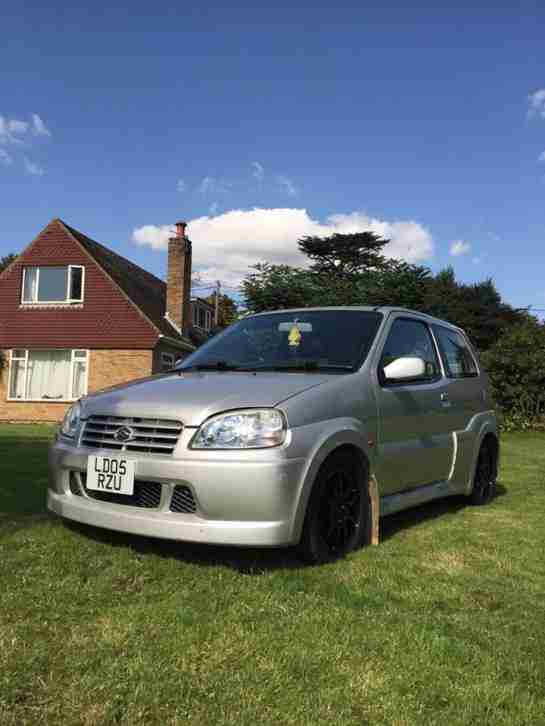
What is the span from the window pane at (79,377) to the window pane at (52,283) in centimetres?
270

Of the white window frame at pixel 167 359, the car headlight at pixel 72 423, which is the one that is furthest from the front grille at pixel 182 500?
the white window frame at pixel 167 359

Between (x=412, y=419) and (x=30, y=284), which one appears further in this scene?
(x=30, y=284)

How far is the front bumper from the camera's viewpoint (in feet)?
11.1

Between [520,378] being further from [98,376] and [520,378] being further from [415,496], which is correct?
[415,496]

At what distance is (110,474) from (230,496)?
2.40 ft

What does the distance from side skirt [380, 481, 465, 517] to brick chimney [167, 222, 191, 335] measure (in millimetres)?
21559

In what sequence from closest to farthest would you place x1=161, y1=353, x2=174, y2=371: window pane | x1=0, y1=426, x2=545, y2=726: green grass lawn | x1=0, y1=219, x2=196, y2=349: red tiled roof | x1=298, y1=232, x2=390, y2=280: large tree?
x1=0, y1=426, x2=545, y2=726: green grass lawn, x1=0, y1=219, x2=196, y2=349: red tiled roof, x1=161, y1=353, x2=174, y2=371: window pane, x1=298, y1=232, x2=390, y2=280: large tree

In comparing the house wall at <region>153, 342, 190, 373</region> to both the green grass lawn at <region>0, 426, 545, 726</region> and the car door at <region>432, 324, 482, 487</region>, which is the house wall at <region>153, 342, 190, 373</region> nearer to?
the car door at <region>432, 324, 482, 487</region>

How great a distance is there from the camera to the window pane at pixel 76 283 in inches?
949

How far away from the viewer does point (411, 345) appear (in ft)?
17.0

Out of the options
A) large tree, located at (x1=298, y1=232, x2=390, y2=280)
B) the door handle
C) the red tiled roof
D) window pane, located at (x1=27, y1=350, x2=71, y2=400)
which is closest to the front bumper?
the door handle

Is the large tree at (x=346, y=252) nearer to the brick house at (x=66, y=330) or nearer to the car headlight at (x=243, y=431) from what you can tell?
the brick house at (x=66, y=330)

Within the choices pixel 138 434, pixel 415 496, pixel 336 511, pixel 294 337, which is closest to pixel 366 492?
pixel 336 511

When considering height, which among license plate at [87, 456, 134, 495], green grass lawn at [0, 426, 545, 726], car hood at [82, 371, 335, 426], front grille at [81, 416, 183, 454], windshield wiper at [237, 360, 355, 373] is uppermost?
windshield wiper at [237, 360, 355, 373]
